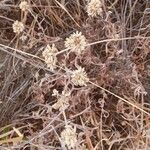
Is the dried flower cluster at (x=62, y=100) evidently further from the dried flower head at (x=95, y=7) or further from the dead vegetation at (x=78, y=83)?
the dried flower head at (x=95, y=7)

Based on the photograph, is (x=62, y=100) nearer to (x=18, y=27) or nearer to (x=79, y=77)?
(x=79, y=77)

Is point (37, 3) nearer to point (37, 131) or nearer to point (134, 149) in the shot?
point (37, 131)

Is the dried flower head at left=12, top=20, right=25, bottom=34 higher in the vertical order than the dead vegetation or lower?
higher

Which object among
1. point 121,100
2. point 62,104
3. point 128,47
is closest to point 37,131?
point 62,104

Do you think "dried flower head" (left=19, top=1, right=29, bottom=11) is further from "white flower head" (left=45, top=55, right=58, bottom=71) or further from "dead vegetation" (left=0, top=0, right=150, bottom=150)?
"white flower head" (left=45, top=55, right=58, bottom=71)

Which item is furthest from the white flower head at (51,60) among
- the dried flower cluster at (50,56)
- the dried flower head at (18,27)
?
the dried flower head at (18,27)

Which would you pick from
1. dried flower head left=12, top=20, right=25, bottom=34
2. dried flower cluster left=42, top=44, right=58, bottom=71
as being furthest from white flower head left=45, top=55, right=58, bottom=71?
dried flower head left=12, top=20, right=25, bottom=34
